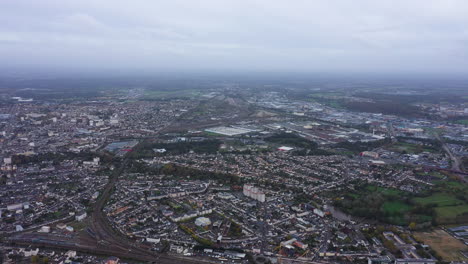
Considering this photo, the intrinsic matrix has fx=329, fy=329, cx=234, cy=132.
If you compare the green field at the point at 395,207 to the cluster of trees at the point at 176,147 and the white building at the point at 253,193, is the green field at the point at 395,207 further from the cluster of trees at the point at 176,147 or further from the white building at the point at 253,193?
the cluster of trees at the point at 176,147

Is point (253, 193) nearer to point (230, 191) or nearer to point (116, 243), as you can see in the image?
point (230, 191)

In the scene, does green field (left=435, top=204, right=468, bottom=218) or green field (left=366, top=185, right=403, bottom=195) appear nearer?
green field (left=435, top=204, right=468, bottom=218)

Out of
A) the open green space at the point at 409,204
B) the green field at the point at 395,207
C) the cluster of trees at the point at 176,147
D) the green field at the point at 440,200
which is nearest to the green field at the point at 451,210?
A: the open green space at the point at 409,204

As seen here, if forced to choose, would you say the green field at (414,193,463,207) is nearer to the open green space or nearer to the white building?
the open green space

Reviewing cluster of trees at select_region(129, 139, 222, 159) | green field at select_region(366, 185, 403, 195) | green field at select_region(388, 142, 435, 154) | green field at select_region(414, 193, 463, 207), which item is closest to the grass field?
green field at select_region(414, 193, 463, 207)

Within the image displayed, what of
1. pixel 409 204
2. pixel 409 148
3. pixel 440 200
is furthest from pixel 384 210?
pixel 409 148

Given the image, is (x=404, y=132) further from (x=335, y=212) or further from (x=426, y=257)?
(x=426, y=257)
